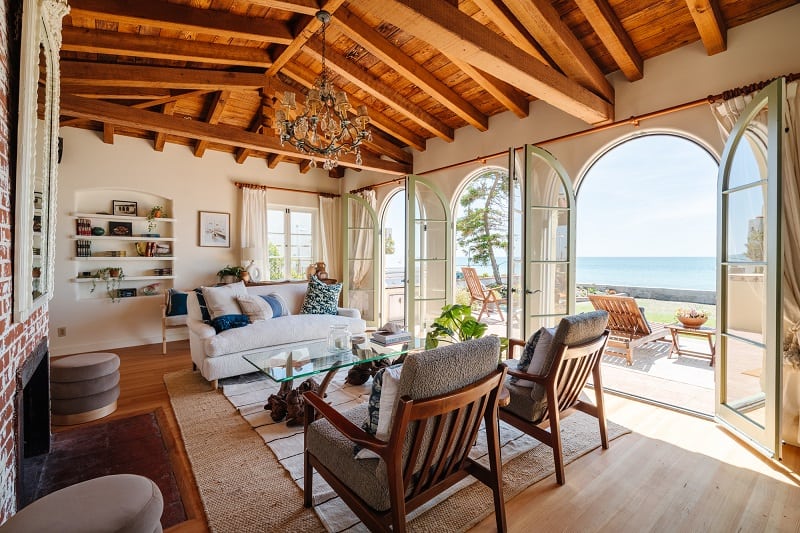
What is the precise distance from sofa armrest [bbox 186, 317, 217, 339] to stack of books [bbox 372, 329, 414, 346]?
153cm

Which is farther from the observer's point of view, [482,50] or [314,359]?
[314,359]

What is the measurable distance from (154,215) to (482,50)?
15.8 ft

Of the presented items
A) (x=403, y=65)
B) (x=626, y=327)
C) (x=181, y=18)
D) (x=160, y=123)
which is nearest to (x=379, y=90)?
(x=403, y=65)

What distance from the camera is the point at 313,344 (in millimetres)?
3158

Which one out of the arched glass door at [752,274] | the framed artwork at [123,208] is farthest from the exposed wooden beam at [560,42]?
the framed artwork at [123,208]

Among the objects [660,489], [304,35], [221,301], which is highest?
[304,35]

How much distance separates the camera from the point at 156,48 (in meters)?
3.12

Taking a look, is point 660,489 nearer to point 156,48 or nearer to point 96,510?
point 96,510

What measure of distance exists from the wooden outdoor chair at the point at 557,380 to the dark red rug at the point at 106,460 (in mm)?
1782

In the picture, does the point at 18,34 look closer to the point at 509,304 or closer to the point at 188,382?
the point at 188,382

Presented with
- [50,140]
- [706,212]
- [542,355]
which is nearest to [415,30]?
[542,355]

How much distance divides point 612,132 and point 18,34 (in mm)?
4001

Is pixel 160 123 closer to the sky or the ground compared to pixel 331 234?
closer to the sky

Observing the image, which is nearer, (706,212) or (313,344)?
(313,344)
